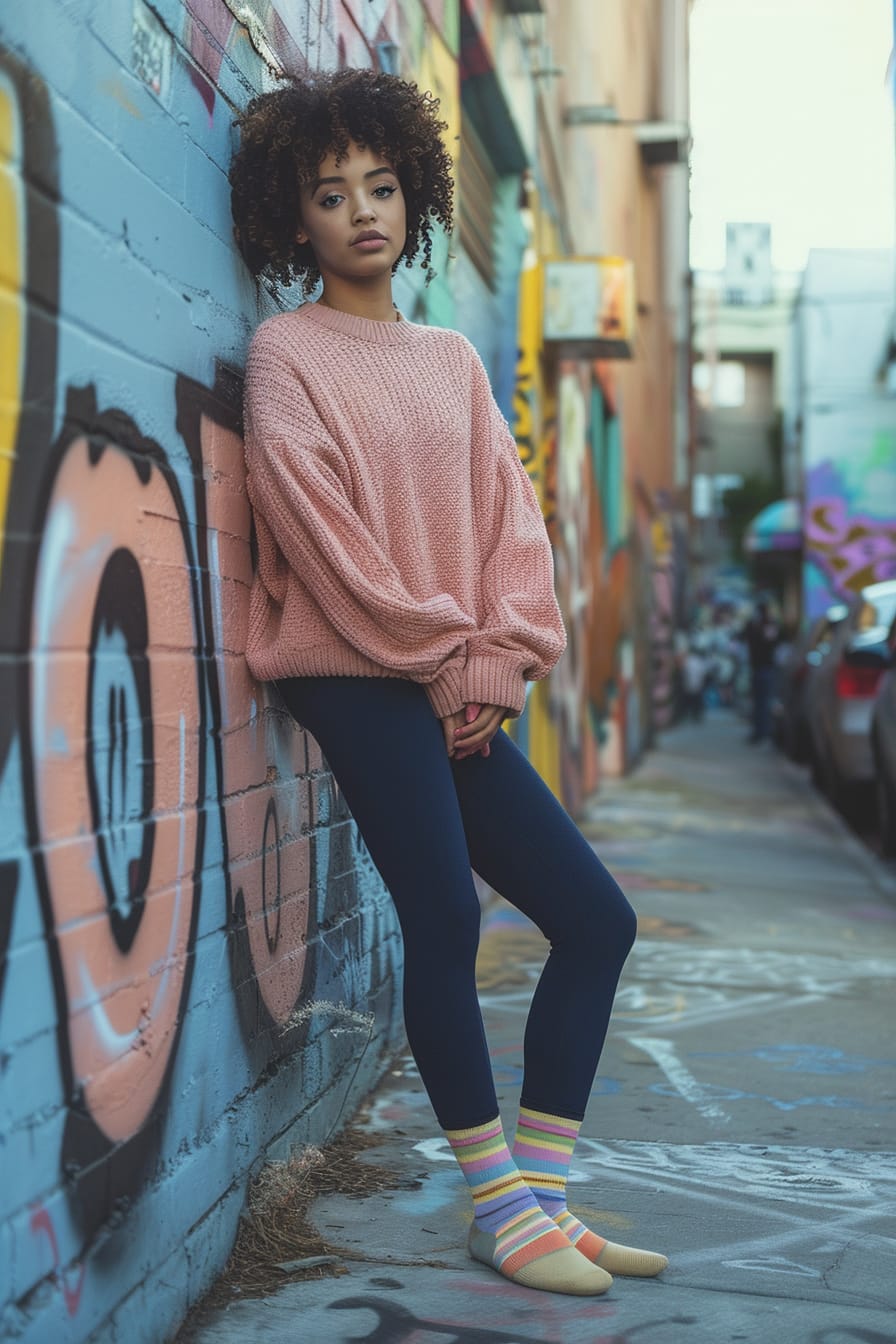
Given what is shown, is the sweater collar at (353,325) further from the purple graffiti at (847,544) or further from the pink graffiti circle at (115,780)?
the purple graffiti at (847,544)

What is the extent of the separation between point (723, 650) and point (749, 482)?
15.2 metres

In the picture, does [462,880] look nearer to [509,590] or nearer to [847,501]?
[509,590]

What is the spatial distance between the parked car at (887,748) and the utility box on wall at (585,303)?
2.33m

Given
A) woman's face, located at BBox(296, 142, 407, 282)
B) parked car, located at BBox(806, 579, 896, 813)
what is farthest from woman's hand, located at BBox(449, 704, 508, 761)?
parked car, located at BBox(806, 579, 896, 813)

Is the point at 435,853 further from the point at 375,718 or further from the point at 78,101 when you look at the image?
the point at 78,101

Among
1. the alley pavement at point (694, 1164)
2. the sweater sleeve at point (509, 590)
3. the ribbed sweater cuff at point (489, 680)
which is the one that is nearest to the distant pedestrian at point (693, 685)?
the alley pavement at point (694, 1164)

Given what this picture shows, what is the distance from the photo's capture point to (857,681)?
10.8 meters

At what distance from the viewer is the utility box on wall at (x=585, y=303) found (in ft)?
28.6

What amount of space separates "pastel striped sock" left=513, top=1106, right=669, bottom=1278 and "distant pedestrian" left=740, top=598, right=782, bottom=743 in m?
18.1

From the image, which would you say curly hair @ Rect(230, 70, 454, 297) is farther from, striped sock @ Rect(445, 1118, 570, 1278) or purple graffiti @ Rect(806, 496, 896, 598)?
purple graffiti @ Rect(806, 496, 896, 598)

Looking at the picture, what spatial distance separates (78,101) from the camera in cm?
202

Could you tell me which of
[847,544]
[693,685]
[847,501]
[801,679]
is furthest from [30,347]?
[847,501]

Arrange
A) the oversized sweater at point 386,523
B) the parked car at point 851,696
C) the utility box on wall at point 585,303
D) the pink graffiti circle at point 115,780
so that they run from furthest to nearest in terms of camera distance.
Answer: the parked car at point 851,696
the utility box on wall at point 585,303
the oversized sweater at point 386,523
the pink graffiti circle at point 115,780

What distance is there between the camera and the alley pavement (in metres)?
2.52
